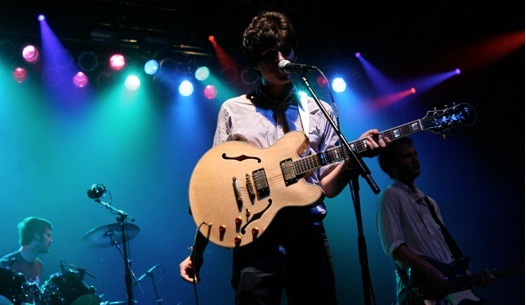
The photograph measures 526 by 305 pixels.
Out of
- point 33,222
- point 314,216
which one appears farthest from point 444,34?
point 33,222

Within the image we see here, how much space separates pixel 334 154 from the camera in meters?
2.48

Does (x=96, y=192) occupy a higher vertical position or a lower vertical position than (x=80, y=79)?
lower

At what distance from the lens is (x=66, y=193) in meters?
8.27

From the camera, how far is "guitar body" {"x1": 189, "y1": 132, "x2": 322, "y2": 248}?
230cm

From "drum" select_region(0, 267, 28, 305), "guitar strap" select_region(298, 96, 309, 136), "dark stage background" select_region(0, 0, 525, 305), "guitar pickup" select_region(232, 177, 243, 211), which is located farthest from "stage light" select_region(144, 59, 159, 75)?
"guitar pickup" select_region(232, 177, 243, 211)

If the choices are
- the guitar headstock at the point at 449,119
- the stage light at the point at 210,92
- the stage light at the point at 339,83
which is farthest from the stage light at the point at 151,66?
the guitar headstock at the point at 449,119

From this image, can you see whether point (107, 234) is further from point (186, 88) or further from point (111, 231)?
point (186, 88)

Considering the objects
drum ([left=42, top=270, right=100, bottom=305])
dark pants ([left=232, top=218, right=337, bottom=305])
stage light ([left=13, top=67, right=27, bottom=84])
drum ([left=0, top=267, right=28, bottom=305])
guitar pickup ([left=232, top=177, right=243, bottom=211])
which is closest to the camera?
dark pants ([left=232, top=218, right=337, bottom=305])

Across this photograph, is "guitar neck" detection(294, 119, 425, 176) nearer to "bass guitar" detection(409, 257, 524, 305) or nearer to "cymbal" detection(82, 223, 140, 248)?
"bass guitar" detection(409, 257, 524, 305)

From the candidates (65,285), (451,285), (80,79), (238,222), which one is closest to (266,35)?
(238,222)

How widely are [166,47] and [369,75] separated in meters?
3.84

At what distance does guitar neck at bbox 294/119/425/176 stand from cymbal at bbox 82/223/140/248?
177 inches

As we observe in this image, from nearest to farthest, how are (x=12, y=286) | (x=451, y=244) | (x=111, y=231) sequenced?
(x=451, y=244), (x=12, y=286), (x=111, y=231)

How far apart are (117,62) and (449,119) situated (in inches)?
263
